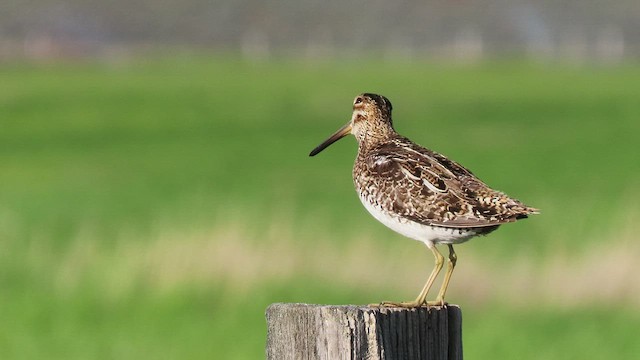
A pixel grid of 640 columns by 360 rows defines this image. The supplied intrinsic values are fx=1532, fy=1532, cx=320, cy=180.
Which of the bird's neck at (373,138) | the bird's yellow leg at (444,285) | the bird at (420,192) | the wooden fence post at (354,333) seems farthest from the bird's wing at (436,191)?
the wooden fence post at (354,333)

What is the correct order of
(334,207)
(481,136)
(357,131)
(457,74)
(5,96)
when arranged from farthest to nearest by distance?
(457,74) < (5,96) < (481,136) < (334,207) < (357,131)

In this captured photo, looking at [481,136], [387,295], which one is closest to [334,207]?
[387,295]

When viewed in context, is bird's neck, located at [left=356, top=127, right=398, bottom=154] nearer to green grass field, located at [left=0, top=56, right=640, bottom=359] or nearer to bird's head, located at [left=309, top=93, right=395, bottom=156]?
bird's head, located at [left=309, top=93, right=395, bottom=156]

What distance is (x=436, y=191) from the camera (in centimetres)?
721

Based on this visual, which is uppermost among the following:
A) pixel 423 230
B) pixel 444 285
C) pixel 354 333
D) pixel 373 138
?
pixel 373 138

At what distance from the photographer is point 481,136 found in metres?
48.4

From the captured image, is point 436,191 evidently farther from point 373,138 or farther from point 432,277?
point 373,138

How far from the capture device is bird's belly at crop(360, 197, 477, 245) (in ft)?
23.6

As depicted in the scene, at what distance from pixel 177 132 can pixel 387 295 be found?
1273 inches

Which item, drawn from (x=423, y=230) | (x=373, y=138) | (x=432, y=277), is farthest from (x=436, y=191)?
(x=373, y=138)

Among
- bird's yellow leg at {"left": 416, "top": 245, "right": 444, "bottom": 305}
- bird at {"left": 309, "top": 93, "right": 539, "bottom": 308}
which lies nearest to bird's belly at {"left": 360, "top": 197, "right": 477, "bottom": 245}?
bird at {"left": 309, "top": 93, "right": 539, "bottom": 308}

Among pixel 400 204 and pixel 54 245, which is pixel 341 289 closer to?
pixel 54 245

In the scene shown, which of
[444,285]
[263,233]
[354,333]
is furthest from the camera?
[263,233]

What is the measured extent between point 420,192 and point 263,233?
14.2m
